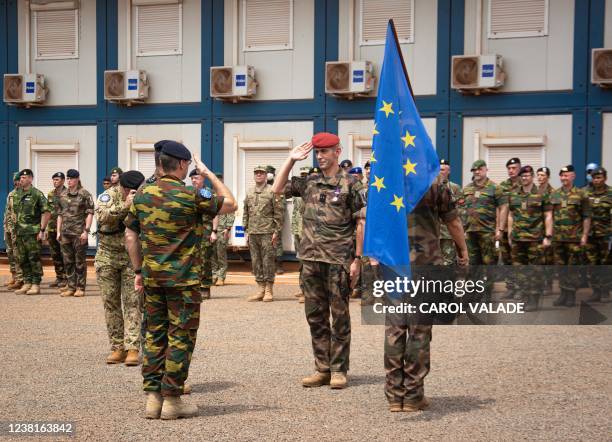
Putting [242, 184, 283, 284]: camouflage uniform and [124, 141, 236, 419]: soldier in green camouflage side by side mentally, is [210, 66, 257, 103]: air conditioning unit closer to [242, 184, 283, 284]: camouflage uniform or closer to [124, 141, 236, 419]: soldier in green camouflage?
[242, 184, 283, 284]: camouflage uniform

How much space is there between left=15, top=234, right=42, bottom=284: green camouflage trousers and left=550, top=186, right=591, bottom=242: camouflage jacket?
881 centimetres

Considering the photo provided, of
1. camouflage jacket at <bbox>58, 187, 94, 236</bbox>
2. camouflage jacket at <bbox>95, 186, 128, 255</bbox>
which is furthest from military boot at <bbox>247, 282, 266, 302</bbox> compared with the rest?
camouflage jacket at <bbox>95, 186, 128, 255</bbox>

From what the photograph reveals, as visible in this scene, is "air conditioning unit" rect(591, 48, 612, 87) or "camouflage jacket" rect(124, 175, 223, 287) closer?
"camouflage jacket" rect(124, 175, 223, 287)

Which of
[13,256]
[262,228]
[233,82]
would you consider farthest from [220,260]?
[233,82]

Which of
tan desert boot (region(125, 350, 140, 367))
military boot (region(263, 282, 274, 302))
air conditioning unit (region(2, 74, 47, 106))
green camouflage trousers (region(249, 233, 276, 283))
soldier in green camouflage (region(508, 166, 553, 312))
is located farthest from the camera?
air conditioning unit (region(2, 74, 47, 106))

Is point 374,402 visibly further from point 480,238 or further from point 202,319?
point 480,238

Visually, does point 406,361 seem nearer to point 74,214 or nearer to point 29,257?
point 74,214

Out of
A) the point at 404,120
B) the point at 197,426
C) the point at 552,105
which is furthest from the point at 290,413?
the point at 552,105

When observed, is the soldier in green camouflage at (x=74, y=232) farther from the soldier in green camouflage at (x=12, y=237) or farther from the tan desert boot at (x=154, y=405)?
the tan desert boot at (x=154, y=405)

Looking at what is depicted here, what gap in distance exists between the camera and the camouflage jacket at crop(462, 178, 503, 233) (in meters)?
14.7

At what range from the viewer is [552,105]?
60.7 ft

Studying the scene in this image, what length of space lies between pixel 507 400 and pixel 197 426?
257 centimetres

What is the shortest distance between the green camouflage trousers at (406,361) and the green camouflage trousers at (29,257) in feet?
34.8

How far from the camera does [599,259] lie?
15039 mm
